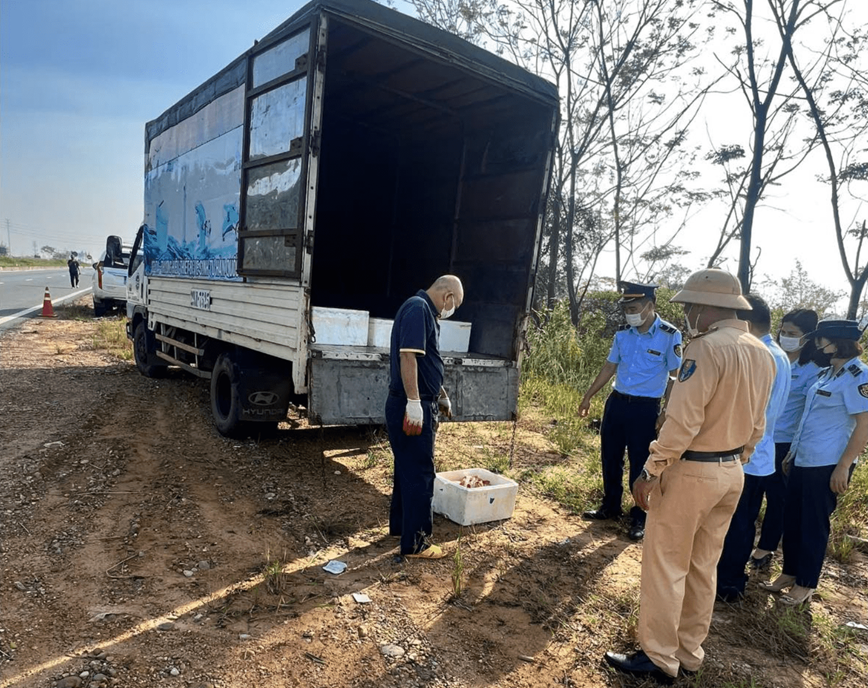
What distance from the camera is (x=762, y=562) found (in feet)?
13.1

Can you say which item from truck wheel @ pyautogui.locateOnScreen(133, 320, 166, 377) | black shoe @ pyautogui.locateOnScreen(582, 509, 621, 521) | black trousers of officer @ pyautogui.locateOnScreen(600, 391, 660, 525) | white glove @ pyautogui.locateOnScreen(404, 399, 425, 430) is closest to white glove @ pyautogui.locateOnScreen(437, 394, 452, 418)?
white glove @ pyautogui.locateOnScreen(404, 399, 425, 430)

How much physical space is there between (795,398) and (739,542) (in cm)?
107

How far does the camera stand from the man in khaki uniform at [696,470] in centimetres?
244

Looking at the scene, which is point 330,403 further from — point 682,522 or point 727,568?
point 727,568

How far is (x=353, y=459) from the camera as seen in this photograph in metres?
5.44

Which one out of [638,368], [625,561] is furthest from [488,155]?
[625,561]

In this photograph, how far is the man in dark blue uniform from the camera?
129 inches

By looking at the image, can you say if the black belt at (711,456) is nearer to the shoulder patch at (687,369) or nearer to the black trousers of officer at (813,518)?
the shoulder patch at (687,369)

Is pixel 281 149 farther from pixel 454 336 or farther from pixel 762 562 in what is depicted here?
pixel 762 562

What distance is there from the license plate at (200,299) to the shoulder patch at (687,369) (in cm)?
465

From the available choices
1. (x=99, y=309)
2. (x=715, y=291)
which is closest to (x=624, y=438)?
(x=715, y=291)

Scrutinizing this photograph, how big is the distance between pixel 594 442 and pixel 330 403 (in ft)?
11.9

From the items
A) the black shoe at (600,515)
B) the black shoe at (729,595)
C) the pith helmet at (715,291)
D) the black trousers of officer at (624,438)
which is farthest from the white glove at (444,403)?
the black shoe at (729,595)

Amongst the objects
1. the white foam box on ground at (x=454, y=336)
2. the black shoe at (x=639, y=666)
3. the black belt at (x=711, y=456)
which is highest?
the white foam box on ground at (x=454, y=336)
